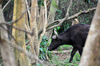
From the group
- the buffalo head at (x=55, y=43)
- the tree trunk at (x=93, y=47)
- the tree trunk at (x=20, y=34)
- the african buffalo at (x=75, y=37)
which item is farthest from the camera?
the buffalo head at (x=55, y=43)

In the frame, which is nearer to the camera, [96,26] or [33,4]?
[96,26]

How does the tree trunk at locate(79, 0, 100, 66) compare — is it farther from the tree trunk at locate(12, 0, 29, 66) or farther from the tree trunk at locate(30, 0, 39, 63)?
the tree trunk at locate(30, 0, 39, 63)

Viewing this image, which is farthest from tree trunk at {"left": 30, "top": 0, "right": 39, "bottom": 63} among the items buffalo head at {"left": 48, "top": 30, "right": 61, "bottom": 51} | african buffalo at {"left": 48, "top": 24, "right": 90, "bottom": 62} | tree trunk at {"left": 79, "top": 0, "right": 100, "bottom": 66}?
buffalo head at {"left": 48, "top": 30, "right": 61, "bottom": 51}

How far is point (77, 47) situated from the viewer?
7758mm

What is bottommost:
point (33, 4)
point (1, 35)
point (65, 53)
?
point (65, 53)

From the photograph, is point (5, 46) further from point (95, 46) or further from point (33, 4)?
point (33, 4)

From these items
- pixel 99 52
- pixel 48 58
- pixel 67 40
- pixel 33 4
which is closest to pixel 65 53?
pixel 67 40

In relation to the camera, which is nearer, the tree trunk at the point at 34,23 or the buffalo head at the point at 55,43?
the tree trunk at the point at 34,23

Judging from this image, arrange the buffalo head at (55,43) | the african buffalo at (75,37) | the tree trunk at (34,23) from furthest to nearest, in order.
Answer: the buffalo head at (55,43) → the african buffalo at (75,37) → the tree trunk at (34,23)

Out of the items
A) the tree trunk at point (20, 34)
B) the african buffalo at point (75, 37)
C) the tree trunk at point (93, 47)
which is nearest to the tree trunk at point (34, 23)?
the tree trunk at point (20, 34)

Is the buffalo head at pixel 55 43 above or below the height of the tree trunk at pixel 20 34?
below

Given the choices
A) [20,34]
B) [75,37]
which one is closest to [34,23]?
[20,34]

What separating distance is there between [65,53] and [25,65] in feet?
20.9

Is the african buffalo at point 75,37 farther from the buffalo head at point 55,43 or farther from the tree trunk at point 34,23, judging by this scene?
the tree trunk at point 34,23
